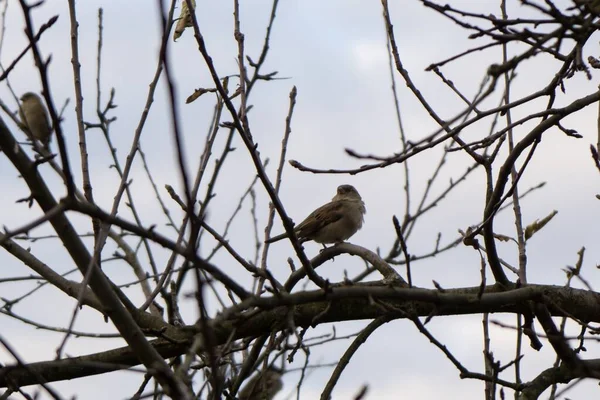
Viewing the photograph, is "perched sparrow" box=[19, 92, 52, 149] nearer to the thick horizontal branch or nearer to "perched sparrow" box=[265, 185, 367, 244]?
"perched sparrow" box=[265, 185, 367, 244]

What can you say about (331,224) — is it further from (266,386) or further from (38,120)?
(266,386)

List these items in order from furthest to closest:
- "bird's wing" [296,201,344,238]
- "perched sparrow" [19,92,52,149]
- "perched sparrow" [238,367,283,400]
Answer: "bird's wing" [296,201,344,238]
"perched sparrow" [19,92,52,149]
"perched sparrow" [238,367,283,400]

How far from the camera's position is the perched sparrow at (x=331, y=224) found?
27.9 feet

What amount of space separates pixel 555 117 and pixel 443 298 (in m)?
1.20

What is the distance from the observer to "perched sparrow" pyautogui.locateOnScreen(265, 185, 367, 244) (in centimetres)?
851

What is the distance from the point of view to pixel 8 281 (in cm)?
445

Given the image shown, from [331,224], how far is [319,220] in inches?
5.1

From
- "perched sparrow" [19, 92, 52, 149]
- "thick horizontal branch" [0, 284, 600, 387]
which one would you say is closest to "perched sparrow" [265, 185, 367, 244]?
"perched sparrow" [19, 92, 52, 149]

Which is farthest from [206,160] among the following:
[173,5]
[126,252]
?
[126,252]

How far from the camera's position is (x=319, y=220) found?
854 centimetres

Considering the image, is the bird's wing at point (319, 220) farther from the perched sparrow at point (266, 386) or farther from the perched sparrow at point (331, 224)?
the perched sparrow at point (266, 386)

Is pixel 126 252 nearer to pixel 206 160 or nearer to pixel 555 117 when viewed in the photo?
pixel 206 160

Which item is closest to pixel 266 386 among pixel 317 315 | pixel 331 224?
pixel 317 315

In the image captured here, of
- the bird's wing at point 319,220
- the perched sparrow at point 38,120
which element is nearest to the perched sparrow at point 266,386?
the bird's wing at point 319,220
